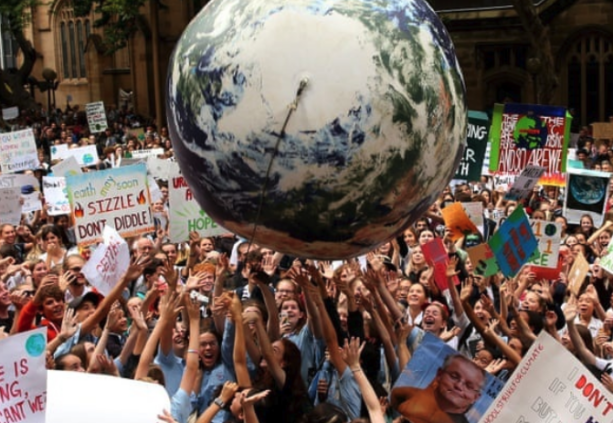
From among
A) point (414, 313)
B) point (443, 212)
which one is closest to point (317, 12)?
point (414, 313)

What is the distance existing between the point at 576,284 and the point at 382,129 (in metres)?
5.22

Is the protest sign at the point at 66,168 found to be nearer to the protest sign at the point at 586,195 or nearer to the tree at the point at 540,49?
the protest sign at the point at 586,195

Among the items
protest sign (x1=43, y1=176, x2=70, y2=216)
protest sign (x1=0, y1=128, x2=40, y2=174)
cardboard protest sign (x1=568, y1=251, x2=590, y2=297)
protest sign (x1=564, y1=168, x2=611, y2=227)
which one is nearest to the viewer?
cardboard protest sign (x1=568, y1=251, x2=590, y2=297)

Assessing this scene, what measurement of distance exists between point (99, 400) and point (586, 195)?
852cm

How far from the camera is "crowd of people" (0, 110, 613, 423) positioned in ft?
18.4

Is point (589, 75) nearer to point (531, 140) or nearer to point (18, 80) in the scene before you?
point (18, 80)

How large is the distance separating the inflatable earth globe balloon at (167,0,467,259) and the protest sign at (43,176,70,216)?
9.24m

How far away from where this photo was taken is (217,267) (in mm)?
8047

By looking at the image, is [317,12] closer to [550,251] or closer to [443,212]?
[550,251]

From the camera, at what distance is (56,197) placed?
43.4ft

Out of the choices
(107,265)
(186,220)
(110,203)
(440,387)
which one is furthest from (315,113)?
(110,203)

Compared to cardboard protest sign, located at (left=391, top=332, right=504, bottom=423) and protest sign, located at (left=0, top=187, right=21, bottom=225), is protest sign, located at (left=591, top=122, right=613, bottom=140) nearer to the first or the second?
protest sign, located at (left=0, top=187, right=21, bottom=225)

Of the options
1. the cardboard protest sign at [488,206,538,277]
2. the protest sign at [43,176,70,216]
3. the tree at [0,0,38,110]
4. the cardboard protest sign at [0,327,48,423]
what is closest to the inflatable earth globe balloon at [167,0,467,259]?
the cardboard protest sign at [0,327,48,423]

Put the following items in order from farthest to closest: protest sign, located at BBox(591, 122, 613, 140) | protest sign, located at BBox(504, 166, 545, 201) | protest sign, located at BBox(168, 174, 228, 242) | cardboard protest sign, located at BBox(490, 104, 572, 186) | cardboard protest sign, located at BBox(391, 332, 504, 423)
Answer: protest sign, located at BBox(591, 122, 613, 140) → cardboard protest sign, located at BBox(490, 104, 572, 186) → protest sign, located at BBox(504, 166, 545, 201) → protest sign, located at BBox(168, 174, 228, 242) → cardboard protest sign, located at BBox(391, 332, 504, 423)
